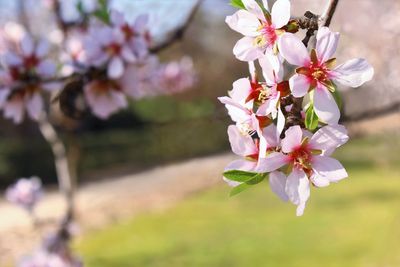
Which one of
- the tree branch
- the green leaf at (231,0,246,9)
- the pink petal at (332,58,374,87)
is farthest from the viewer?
Answer: the tree branch

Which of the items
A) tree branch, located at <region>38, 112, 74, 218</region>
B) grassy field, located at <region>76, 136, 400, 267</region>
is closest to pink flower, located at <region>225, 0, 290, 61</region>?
tree branch, located at <region>38, 112, 74, 218</region>

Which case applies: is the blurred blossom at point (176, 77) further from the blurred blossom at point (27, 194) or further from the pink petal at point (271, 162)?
the pink petal at point (271, 162)

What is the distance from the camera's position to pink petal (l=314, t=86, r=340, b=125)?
31.7 inches

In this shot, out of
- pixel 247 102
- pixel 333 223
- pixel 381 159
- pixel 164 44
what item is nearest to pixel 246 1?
pixel 247 102

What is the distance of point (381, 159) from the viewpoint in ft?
47.7

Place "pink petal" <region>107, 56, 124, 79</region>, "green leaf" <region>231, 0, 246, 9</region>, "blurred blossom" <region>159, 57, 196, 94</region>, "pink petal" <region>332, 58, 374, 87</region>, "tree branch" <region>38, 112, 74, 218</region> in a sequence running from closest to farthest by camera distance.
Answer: "pink petal" <region>332, 58, 374, 87</region>, "green leaf" <region>231, 0, 246, 9</region>, "pink petal" <region>107, 56, 124, 79</region>, "tree branch" <region>38, 112, 74, 218</region>, "blurred blossom" <region>159, 57, 196, 94</region>

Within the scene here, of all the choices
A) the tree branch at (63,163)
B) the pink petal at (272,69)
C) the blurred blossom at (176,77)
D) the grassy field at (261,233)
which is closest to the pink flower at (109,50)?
the pink petal at (272,69)

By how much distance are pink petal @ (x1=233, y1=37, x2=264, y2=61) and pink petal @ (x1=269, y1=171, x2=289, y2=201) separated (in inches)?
6.5

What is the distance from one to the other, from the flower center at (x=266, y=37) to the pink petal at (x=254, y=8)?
0.02 metres

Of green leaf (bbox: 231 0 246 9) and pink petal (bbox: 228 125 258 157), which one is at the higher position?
green leaf (bbox: 231 0 246 9)

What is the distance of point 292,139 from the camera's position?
831mm

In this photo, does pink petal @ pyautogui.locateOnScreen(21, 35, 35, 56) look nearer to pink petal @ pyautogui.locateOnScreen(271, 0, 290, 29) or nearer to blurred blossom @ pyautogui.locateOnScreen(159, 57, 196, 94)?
pink petal @ pyautogui.locateOnScreen(271, 0, 290, 29)

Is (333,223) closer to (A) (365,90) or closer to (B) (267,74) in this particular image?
(A) (365,90)

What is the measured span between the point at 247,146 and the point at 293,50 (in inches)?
5.8
